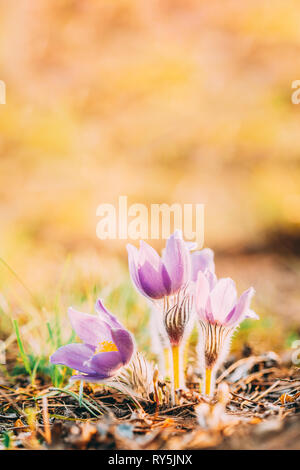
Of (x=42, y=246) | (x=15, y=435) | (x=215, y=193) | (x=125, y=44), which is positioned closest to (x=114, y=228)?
(x=42, y=246)

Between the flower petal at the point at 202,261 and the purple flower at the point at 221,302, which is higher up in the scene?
the flower petal at the point at 202,261

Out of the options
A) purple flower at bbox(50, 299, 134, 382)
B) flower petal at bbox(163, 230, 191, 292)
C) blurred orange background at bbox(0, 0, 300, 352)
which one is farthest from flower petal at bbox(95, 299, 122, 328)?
blurred orange background at bbox(0, 0, 300, 352)

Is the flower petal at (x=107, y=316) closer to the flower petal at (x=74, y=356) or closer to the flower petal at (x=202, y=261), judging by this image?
the flower petal at (x=74, y=356)

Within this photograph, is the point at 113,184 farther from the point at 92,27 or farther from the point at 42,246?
the point at 92,27

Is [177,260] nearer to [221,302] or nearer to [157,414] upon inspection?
[221,302]

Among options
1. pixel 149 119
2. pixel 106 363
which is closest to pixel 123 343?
pixel 106 363

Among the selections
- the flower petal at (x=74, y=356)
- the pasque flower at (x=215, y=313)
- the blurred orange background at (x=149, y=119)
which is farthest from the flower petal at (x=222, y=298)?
the blurred orange background at (x=149, y=119)
